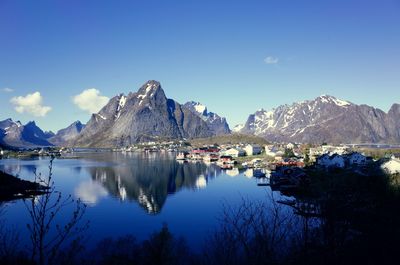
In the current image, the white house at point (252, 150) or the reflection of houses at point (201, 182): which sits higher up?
the white house at point (252, 150)

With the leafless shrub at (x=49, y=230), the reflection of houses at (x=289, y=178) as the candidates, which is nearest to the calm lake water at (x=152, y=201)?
the leafless shrub at (x=49, y=230)

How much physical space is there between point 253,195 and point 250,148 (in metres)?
60.5

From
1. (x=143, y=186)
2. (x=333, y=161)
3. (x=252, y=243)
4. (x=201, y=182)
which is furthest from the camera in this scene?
(x=333, y=161)

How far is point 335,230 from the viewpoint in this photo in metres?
12.9

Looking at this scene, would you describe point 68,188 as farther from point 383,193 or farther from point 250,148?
point 250,148

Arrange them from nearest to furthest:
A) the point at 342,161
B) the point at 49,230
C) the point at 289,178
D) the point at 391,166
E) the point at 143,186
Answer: the point at 49,230
the point at 391,166
the point at 289,178
the point at 143,186
the point at 342,161

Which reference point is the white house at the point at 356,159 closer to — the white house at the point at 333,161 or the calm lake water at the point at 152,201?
Result: the white house at the point at 333,161

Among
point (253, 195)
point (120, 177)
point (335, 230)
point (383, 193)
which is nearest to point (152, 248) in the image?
point (335, 230)

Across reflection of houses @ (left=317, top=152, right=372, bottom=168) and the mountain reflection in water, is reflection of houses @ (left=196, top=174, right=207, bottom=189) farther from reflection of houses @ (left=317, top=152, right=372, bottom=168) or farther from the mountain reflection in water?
reflection of houses @ (left=317, top=152, right=372, bottom=168)

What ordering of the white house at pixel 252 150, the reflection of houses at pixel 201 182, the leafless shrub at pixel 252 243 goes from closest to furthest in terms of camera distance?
the leafless shrub at pixel 252 243
the reflection of houses at pixel 201 182
the white house at pixel 252 150

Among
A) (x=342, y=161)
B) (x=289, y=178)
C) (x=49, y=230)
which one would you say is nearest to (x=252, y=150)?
(x=342, y=161)

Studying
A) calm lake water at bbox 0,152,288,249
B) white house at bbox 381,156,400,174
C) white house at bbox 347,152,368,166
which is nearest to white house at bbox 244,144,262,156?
calm lake water at bbox 0,152,288,249

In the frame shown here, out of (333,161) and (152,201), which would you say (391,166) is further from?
(152,201)

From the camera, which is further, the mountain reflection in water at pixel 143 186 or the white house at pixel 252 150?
the white house at pixel 252 150
